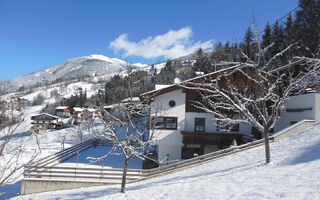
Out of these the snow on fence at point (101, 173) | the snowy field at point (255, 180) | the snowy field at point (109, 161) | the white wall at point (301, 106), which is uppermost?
the white wall at point (301, 106)

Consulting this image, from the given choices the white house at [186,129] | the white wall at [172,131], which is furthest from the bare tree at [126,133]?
the white wall at [172,131]

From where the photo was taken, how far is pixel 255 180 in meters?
8.02

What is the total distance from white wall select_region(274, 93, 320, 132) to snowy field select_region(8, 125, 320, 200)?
8.86ft

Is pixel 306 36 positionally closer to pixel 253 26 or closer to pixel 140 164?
pixel 253 26

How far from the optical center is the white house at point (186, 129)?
18172 mm

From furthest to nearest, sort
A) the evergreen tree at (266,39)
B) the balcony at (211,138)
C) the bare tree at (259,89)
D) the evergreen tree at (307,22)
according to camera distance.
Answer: the evergreen tree at (307,22) → the evergreen tree at (266,39) → the balcony at (211,138) → the bare tree at (259,89)

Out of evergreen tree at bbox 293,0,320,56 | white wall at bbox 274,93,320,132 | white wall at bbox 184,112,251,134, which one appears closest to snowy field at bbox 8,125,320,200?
white wall at bbox 274,93,320,132

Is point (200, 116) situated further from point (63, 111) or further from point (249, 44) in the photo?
point (63, 111)

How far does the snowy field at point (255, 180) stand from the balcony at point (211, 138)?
4.86 m

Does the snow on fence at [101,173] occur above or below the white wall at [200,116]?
below

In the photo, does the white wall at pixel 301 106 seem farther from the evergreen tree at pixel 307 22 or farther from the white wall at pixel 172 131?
the evergreen tree at pixel 307 22

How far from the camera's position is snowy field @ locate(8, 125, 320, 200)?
6.55 meters

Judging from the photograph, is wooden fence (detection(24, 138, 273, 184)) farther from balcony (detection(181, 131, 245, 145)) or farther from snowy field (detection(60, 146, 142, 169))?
balcony (detection(181, 131, 245, 145))

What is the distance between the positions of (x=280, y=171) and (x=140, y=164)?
11.9m
